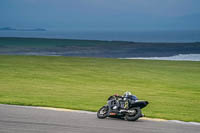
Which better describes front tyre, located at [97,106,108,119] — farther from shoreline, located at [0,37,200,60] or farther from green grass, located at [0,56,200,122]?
shoreline, located at [0,37,200,60]

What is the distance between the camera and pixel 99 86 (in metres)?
23.1

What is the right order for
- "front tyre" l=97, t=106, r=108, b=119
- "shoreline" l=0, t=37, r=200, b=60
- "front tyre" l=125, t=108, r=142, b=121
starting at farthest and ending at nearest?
"shoreline" l=0, t=37, r=200, b=60 < "front tyre" l=97, t=106, r=108, b=119 < "front tyre" l=125, t=108, r=142, b=121

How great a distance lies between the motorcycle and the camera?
12664mm

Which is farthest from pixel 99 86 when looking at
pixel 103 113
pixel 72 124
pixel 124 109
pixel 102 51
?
pixel 102 51

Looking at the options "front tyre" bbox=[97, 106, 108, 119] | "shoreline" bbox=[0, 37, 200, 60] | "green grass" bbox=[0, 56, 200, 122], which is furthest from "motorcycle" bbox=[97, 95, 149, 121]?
"shoreline" bbox=[0, 37, 200, 60]

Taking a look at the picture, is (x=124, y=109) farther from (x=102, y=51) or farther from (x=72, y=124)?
(x=102, y=51)

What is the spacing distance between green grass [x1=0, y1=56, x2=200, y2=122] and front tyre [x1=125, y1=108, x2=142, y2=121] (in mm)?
1579

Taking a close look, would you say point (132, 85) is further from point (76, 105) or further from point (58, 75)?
point (76, 105)

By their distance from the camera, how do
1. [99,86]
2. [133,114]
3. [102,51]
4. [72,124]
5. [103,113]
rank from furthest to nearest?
[102,51] → [99,86] → [103,113] → [133,114] → [72,124]

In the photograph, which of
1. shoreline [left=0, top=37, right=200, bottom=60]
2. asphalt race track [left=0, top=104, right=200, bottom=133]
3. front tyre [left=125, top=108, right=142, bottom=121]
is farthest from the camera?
shoreline [left=0, top=37, right=200, bottom=60]

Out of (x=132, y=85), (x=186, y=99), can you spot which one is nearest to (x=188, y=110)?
(x=186, y=99)

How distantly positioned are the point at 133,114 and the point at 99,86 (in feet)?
34.3

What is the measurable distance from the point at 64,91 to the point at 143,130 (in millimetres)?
9414

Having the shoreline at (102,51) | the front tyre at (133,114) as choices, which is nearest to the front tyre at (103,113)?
the front tyre at (133,114)
